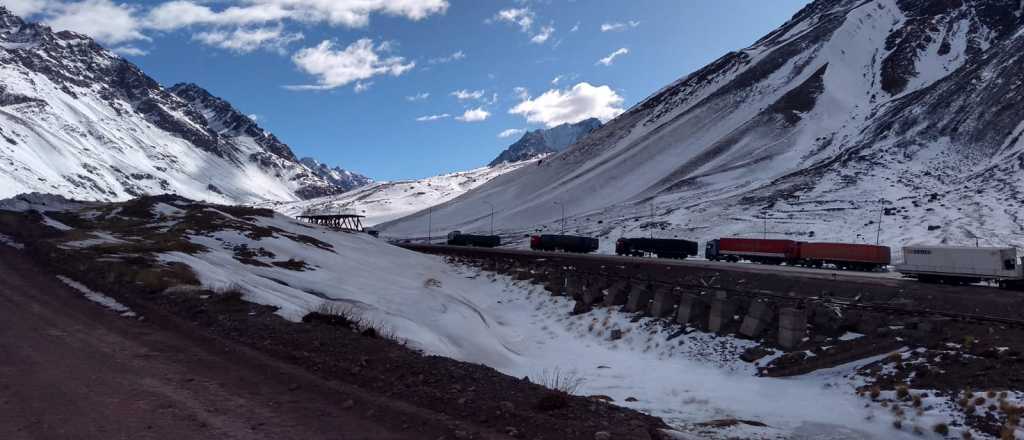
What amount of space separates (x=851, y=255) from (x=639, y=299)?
100ft

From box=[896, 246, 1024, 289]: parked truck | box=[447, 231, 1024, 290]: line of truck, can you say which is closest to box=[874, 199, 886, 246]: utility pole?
box=[447, 231, 1024, 290]: line of truck

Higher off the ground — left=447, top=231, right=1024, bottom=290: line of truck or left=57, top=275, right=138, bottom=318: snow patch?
left=447, top=231, right=1024, bottom=290: line of truck

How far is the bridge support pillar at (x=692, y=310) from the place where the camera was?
25078 millimetres

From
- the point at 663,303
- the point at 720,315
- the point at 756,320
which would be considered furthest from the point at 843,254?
the point at 756,320

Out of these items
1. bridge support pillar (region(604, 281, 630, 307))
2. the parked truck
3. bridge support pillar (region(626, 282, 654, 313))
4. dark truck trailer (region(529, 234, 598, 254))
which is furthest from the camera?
dark truck trailer (region(529, 234, 598, 254))

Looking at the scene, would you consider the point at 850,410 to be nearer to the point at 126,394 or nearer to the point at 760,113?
the point at 126,394

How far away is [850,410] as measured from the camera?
14695 millimetres

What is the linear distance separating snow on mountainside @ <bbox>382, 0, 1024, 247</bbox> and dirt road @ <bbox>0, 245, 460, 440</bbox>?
72088mm

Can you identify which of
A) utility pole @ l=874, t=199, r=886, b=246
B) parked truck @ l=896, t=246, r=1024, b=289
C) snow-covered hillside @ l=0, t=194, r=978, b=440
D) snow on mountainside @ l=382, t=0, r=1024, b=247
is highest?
snow on mountainside @ l=382, t=0, r=1024, b=247

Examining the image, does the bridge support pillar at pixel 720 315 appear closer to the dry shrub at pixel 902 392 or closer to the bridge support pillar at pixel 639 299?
the bridge support pillar at pixel 639 299

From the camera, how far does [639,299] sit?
95.2 feet

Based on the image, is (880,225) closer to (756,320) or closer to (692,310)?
(692,310)

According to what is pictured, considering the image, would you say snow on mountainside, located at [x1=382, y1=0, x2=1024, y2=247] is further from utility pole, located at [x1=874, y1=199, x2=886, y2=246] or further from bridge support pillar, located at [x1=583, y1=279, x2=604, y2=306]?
bridge support pillar, located at [x1=583, y1=279, x2=604, y2=306]

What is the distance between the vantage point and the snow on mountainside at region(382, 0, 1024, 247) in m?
83.2
